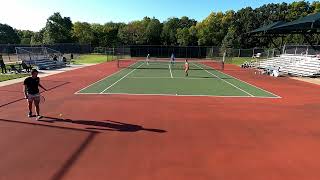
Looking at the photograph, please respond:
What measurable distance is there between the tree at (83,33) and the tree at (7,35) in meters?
24.9

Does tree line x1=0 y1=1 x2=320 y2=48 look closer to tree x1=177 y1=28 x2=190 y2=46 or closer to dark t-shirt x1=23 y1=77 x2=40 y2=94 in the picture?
tree x1=177 y1=28 x2=190 y2=46

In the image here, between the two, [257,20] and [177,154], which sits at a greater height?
[257,20]

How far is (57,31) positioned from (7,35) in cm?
2539

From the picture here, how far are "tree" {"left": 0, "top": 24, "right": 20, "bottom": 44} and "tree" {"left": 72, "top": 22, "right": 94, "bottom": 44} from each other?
81.6 feet

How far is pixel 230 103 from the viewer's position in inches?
650

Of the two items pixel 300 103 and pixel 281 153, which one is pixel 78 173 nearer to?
pixel 281 153

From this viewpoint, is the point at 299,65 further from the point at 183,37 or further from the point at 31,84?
the point at 183,37

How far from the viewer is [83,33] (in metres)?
96.1

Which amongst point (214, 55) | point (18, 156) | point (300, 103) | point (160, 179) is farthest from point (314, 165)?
point (214, 55)

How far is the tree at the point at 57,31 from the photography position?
90.8 metres

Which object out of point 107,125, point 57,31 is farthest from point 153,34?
point 107,125

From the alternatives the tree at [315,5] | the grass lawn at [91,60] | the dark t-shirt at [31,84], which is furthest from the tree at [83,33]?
the dark t-shirt at [31,84]

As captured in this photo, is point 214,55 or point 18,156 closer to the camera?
point 18,156

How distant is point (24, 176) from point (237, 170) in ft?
15.8
